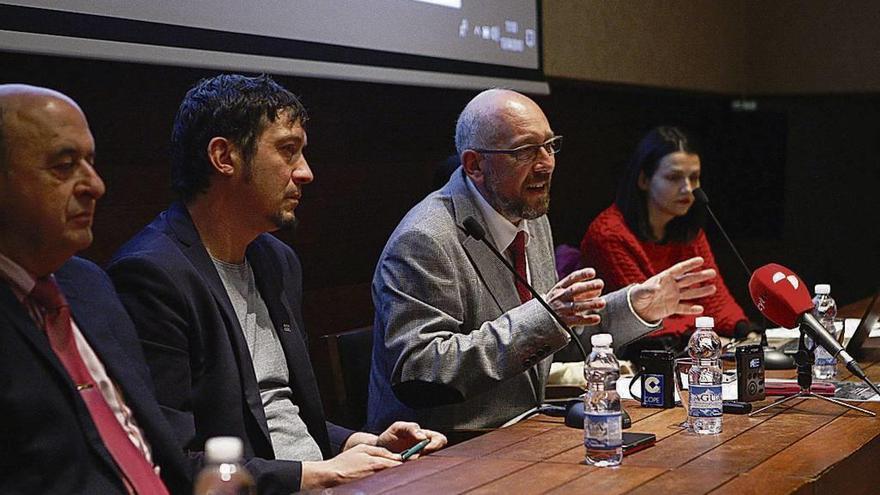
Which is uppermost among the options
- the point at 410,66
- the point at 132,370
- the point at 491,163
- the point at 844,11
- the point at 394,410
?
the point at 844,11

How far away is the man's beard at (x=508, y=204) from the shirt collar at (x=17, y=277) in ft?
4.70

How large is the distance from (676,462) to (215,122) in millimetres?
1156

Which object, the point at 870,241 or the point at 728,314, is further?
the point at 870,241

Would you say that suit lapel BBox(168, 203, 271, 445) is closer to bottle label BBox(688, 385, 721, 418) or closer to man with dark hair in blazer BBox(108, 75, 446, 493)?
man with dark hair in blazer BBox(108, 75, 446, 493)

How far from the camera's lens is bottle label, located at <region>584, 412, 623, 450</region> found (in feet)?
6.61

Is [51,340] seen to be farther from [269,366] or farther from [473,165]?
[473,165]

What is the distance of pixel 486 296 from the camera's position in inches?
113

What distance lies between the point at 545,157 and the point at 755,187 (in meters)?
3.85

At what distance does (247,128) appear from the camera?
247cm

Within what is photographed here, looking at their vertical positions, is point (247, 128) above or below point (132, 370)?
above

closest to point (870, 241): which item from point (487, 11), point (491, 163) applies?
point (487, 11)

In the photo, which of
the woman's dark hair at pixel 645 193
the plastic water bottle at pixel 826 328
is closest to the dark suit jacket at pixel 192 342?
the plastic water bottle at pixel 826 328

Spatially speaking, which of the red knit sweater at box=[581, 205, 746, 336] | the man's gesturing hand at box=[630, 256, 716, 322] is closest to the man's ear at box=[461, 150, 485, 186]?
the man's gesturing hand at box=[630, 256, 716, 322]

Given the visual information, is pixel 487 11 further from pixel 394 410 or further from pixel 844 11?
pixel 844 11
